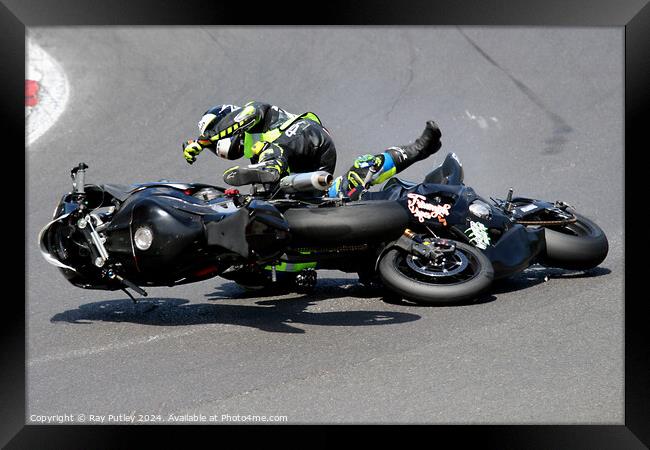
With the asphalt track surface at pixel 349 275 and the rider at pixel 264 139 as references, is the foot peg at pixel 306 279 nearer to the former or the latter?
the asphalt track surface at pixel 349 275

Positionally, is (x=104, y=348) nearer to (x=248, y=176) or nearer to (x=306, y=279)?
(x=248, y=176)

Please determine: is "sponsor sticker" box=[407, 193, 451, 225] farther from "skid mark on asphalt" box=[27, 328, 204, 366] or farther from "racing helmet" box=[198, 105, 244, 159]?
"skid mark on asphalt" box=[27, 328, 204, 366]

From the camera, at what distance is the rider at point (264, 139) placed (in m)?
6.83

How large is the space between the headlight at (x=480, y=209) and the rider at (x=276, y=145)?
86 centimetres

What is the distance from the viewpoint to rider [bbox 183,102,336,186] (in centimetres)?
683

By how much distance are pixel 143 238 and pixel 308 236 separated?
1021 millimetres

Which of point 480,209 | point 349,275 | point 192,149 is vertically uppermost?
point 192,149

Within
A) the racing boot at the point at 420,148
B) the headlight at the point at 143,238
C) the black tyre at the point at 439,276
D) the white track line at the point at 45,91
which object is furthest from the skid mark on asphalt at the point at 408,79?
the headlight at the point at 143,238

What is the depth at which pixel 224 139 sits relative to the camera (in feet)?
22.5

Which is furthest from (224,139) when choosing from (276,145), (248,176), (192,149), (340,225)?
(340,225)

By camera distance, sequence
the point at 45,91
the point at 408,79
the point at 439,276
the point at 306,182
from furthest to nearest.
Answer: the point at 45,91
the point at 408,79
the point at 439,276
the point at 306,182
